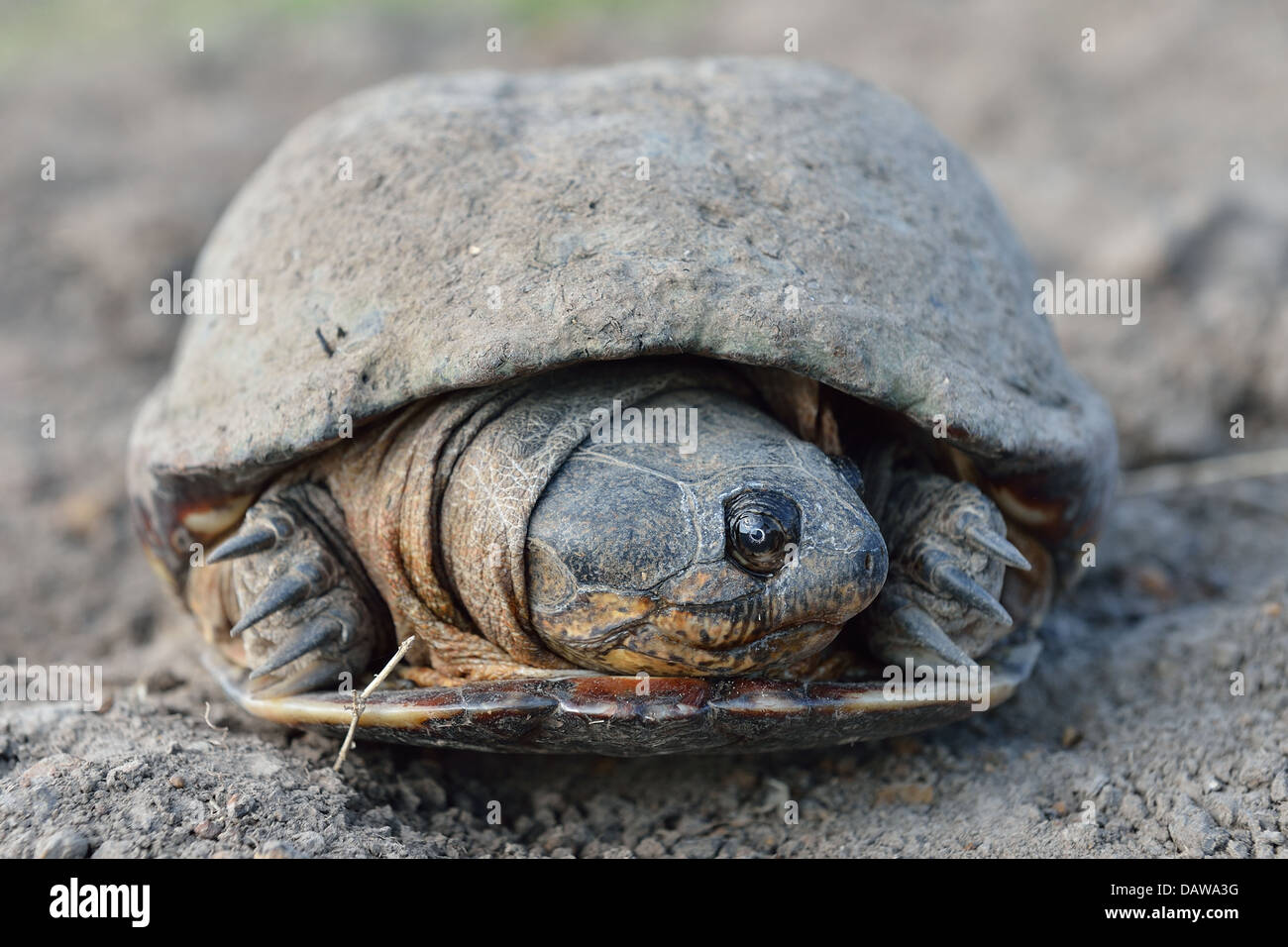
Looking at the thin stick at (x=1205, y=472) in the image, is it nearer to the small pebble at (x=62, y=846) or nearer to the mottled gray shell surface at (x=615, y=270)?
the mottled gray shell surface at (x=615, y=270)

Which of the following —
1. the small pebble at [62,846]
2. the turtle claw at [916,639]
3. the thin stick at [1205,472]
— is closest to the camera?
the small pebble at [62,846]

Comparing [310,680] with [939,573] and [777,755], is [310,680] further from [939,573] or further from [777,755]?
[939,573]

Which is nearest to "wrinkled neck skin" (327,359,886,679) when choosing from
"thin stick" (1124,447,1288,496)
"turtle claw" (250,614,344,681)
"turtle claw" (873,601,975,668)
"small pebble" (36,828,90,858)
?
"turtle claw" (250,614,344,681)

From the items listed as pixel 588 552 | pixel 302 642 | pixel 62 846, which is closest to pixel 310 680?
pixel 302 642

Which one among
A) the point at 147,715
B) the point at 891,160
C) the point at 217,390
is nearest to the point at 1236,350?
the point at 891,160

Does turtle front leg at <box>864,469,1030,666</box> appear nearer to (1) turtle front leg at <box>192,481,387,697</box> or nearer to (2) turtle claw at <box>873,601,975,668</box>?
(2) turtle claw at <box>873,601,975,668</box>

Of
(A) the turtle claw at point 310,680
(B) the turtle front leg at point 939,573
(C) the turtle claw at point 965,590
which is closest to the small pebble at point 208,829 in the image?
(A) the turtle claw at point 310,680
